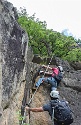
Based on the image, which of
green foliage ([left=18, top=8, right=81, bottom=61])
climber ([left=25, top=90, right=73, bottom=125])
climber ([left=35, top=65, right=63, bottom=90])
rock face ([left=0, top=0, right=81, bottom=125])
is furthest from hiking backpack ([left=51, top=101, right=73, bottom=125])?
green foliage ([left=18, top=8, right=81, bottom=61])

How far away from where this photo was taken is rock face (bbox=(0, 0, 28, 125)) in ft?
30.2

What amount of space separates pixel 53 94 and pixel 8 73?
2796 mm

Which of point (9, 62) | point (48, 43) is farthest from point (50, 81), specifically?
point (48, 43)

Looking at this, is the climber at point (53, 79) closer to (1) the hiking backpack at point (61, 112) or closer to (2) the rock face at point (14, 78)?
(2) the rock face at point (14, 78)

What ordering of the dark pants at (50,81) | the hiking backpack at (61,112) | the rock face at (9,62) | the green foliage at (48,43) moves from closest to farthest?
the rock face at (9,62) → the hiking backpack at (61,112) → the dark pants at (50,81) → the green foliage at (48,43)

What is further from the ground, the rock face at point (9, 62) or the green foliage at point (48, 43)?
the green foliage at point (48, 43)

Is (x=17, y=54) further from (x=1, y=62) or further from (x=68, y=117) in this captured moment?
(x=68, y=117)

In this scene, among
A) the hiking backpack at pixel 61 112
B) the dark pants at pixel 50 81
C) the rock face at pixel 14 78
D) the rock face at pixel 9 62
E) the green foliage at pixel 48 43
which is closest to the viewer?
the rock face at pixel 9 62

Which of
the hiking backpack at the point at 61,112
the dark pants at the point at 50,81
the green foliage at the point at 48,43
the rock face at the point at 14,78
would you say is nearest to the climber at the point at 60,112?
the hiking backpack at the point at 61,112

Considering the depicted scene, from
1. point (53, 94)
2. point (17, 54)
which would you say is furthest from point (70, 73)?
point (17, 54)

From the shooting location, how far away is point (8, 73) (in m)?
9.96

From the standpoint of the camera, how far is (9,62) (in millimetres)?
9930

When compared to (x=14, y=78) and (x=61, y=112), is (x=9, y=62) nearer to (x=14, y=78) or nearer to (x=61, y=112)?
(x=14, y=78)

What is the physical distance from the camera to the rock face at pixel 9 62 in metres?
9.20
